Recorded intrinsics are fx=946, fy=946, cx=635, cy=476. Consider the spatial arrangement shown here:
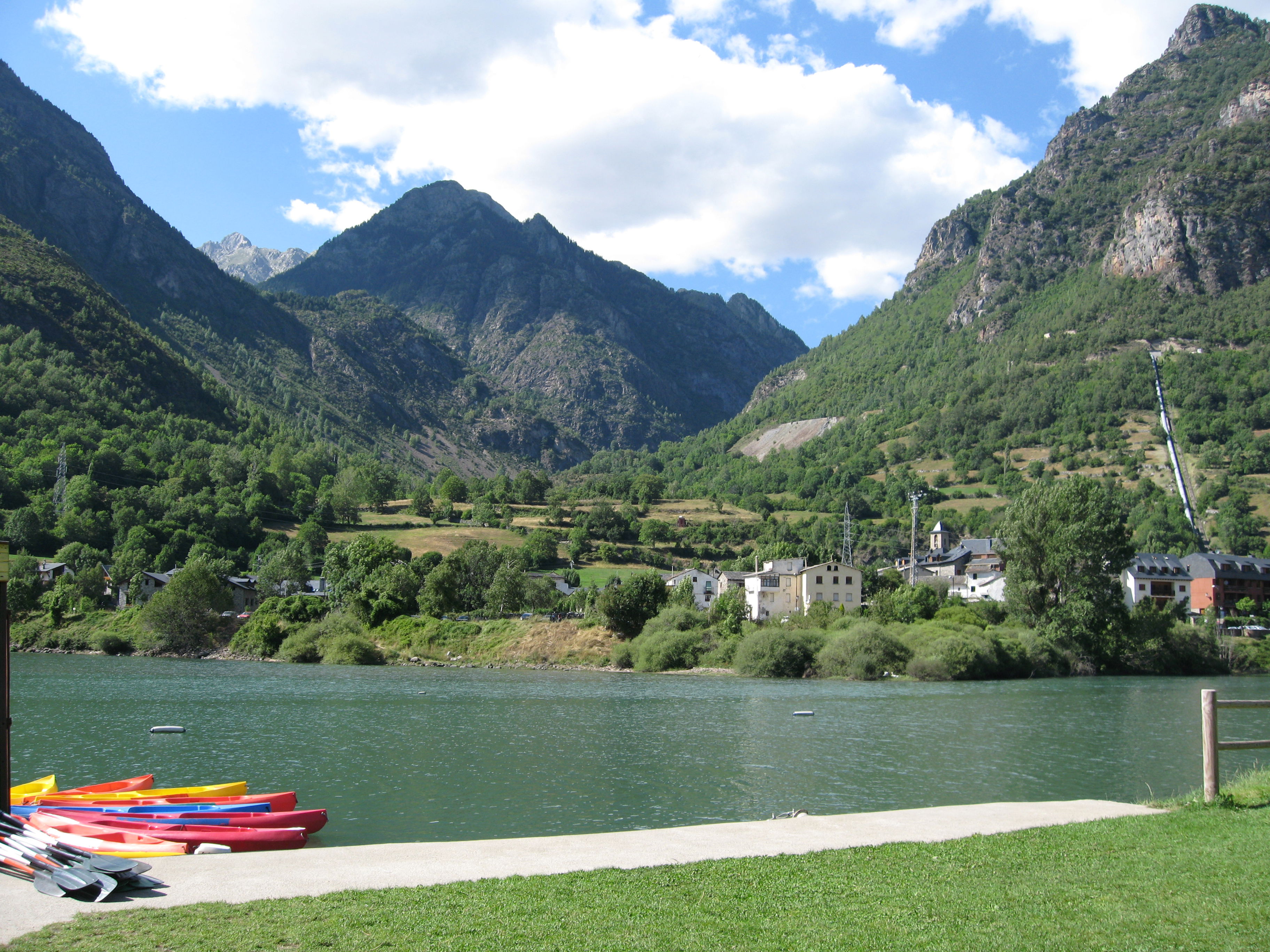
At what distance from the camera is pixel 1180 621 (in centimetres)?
9425

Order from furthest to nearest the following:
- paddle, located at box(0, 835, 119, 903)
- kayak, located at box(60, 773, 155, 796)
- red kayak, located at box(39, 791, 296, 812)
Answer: kayak, located at box(60, 773, 155, 796), red kayak, located at box(39, 791, 296, 812), paddle, located at box(0, 835, 119, 903)

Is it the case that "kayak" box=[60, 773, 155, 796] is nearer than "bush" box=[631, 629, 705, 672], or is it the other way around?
"kayak" box=[60, 773, 155, 796]

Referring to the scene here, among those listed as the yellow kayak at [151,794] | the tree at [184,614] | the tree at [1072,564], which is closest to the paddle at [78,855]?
the yellow kayak at [151,794]

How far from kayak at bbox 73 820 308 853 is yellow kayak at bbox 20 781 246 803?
253 centimetres

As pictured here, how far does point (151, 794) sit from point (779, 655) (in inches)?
2595

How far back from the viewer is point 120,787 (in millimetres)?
20500

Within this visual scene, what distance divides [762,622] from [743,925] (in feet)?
298

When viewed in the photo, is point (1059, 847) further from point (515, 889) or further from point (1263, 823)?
point (515, 889)

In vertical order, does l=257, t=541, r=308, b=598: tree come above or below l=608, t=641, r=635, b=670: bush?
above

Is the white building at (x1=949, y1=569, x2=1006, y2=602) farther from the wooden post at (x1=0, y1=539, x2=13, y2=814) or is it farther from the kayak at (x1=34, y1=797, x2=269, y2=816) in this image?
the wooden post at (x1=0, y1=539, x2=13, y2=814)

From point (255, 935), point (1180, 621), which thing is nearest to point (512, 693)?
point (255, 935)

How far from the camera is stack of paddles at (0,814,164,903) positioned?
33.5 feet

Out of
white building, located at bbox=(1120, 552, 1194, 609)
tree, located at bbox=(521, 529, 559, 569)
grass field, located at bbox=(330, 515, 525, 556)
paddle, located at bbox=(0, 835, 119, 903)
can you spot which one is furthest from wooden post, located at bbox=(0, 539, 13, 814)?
grass field, located at bbox=(330, 515, 525, 556)

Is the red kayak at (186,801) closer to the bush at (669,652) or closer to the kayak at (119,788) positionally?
the kayak at (119,788)
